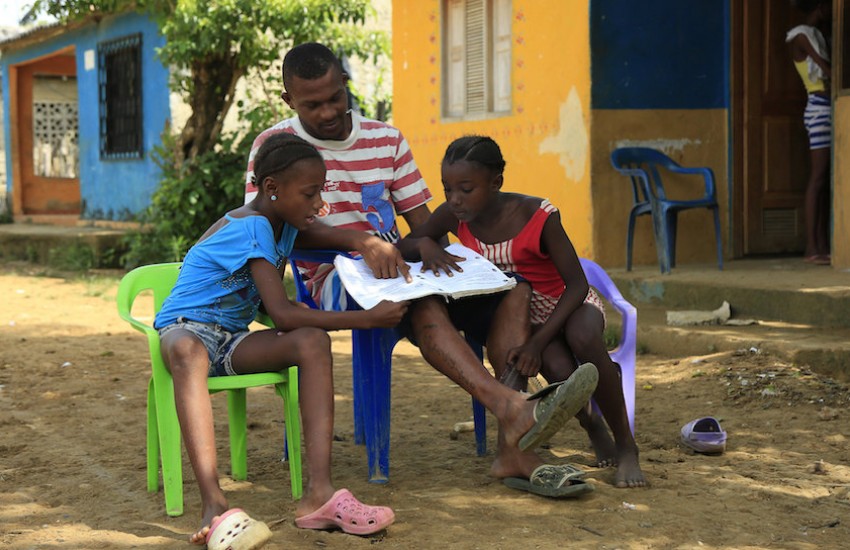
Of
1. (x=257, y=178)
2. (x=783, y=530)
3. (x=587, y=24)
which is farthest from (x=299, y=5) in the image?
(x=783, y=530)

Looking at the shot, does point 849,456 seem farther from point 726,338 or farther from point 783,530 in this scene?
point 726,338

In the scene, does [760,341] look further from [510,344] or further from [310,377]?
[310,377]

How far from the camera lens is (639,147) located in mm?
7422

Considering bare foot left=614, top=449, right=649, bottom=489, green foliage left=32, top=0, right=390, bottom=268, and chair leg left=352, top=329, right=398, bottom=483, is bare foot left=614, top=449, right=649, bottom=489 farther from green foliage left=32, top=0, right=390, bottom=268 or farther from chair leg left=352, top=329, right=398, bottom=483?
green foliage left=32, top=0, right=390, bottom=268

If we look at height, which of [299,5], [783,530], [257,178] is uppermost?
[299,5]

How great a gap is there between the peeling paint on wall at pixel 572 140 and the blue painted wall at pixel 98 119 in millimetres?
6185

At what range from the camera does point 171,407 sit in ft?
10.8

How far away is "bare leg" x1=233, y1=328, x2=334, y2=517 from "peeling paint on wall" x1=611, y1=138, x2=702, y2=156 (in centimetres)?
471

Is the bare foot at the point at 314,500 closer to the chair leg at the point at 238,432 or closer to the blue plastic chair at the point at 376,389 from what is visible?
the blue plastic chair at the point at 376,389

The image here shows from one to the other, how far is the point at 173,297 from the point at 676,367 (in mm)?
3061

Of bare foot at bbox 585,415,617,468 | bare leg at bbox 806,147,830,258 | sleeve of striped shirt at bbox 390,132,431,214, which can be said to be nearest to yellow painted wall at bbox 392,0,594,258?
bare leg at bbox 806,147,830,258

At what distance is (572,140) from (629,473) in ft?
14.8

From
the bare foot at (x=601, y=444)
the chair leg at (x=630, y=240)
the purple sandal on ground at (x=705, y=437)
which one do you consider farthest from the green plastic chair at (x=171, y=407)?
the chair leg at (x=630, y=240)

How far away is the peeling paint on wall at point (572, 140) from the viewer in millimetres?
7512
